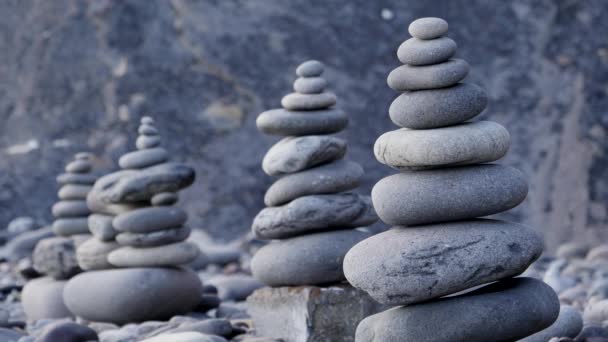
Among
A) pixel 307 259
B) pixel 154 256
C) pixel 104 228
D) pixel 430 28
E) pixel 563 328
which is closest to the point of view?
pixel 430 28

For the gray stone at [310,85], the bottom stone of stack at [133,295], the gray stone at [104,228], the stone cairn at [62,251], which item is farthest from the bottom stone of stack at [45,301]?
the gray stone at [310,85]

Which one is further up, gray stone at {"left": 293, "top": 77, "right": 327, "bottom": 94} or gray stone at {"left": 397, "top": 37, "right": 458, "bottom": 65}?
gray stone at {"left": 293, "top": 77, "right": 327, "bottom": 94}

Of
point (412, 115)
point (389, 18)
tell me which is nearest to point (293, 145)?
point (412, 115)

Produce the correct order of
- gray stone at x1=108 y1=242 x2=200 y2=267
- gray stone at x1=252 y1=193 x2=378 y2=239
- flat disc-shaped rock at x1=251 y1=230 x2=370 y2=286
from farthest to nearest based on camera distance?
1. gray stone at x1=108 y1=242 x2=200 y2=267
2. gray stone at x1=252 y1=193 x2=378 y2=239
3. flat disc-shaped rock at x1=251 y1=230 x2=370 y2=286

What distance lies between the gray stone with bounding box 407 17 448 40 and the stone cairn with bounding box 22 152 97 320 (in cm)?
426

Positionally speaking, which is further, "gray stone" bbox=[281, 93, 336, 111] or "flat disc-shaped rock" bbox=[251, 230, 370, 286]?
"gray stone" bbox=[281, 93, 336, 111]

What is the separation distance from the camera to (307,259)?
17.5 ft

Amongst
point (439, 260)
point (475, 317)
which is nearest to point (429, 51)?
point (439, 260)

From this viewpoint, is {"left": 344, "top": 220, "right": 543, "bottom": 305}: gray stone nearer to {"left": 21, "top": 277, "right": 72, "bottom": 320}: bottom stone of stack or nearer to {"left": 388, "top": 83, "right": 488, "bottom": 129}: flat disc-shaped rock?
{"left": 388, "top": 83, "right": 488, "bottom": 129}: flat disc-shaped rock

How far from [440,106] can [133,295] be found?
126 inches

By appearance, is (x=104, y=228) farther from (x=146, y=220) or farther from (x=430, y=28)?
(x=430, y=28)

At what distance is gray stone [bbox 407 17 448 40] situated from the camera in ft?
14.5

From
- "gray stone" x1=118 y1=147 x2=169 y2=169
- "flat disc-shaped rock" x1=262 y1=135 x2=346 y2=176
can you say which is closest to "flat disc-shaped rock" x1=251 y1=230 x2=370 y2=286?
"flat disc-shaped rock" x1=262 y1=135 x2=346 y2=176

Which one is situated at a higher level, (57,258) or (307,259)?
(57,258)
